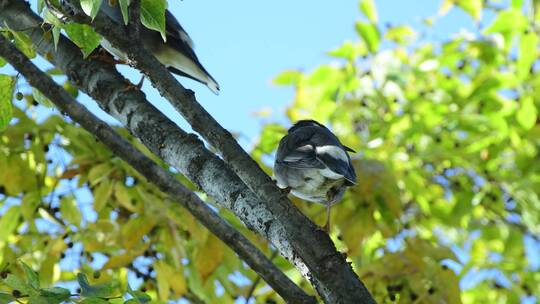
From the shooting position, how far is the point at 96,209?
468cm

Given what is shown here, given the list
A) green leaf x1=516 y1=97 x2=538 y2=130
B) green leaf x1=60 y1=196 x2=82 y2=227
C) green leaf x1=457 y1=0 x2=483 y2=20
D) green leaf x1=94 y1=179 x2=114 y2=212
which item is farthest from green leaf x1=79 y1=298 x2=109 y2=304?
green leaf x1=457 y1=0 x2=483 y2=20

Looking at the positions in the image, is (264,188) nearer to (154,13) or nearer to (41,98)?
(154,13)

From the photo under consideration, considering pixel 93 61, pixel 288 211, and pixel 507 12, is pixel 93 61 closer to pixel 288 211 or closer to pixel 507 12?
pixel 288 211

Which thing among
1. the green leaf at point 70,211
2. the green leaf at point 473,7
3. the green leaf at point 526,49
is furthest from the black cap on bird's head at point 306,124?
the green leaf at point 473,7

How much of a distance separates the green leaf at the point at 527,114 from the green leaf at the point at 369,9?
4.63 feet

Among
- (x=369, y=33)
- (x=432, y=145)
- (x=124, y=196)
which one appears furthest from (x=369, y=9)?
(x=124, y=196)

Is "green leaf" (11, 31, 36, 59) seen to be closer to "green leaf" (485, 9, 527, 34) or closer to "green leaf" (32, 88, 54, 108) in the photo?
"green leaf" (32, 88, 54, 108)

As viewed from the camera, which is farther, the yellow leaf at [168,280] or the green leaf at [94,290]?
the yellow leaf at [168,280]

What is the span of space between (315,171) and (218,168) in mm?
1563

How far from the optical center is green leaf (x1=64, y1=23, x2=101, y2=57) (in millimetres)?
2890

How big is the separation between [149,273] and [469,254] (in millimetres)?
5329

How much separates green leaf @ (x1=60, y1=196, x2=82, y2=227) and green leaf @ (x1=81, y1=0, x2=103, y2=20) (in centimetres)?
253

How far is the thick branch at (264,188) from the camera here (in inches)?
101

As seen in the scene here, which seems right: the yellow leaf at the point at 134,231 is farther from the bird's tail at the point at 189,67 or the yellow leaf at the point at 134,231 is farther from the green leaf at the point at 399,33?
the green leaf at the point at 399,33
